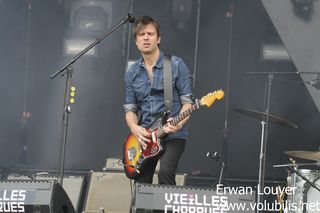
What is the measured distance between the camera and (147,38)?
5.38m

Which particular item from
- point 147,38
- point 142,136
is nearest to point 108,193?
point 142,136

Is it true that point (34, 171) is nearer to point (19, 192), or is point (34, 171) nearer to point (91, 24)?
point (91, 24)

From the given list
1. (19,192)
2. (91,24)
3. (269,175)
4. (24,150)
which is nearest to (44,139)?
(24,150)

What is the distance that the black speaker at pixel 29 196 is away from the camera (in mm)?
4422

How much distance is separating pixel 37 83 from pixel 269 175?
10.5 feet

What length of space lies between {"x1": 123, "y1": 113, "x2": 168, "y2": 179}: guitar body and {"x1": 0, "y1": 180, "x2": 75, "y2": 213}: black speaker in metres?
0.98

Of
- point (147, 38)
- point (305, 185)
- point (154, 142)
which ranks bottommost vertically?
point (305, 185)

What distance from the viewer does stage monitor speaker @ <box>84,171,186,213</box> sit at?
6.95 m

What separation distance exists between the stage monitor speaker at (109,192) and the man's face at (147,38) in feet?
6.53

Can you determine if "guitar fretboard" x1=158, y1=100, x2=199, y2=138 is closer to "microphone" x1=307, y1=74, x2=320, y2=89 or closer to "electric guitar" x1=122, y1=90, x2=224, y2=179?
"electric guitar" x1=122, y1=90, x2=224, y2=179

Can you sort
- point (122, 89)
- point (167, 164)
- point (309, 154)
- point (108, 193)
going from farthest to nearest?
point (122, 89), point (108, 193), point (309, 154), point (167, 164)

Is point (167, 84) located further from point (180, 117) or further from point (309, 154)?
point (309, 154)

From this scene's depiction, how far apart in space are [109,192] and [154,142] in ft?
6.41

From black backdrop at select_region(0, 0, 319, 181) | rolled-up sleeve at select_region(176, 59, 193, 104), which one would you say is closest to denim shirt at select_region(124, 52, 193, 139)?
rolled-up sleeve at select_region(176, 59, 193, 104)
